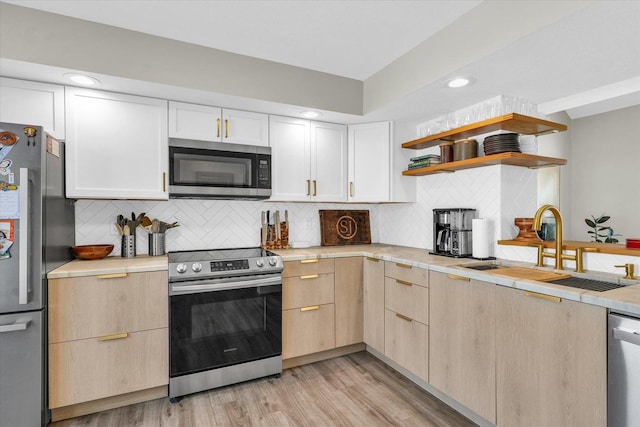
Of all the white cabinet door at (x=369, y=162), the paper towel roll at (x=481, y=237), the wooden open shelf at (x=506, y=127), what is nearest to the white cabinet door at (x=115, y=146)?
the white cabinet door at (x=369, y=162)

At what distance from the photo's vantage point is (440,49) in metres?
2.10

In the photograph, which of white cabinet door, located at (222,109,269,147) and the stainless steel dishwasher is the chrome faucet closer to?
the stainless steel dishwasher

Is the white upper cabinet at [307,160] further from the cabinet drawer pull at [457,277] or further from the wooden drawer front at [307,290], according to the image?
the cabinet drawer pull at [457,277]

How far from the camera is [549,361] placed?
1529mm

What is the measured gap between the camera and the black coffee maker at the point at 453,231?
2570 mm

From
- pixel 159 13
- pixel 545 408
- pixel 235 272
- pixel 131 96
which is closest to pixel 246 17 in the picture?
pixel 159 13

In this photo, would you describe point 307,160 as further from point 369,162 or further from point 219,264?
point 219,264

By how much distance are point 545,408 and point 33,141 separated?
9.71ft

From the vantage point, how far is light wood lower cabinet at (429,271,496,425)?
1825 mm

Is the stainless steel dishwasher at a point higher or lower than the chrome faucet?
lower

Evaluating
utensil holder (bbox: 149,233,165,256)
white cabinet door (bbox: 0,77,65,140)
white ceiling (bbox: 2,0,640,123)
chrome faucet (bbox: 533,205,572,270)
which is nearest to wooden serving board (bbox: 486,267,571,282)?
chrome faucet (bbox: 533,205,572,270)

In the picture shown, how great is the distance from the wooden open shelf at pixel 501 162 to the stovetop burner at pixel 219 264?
154cm

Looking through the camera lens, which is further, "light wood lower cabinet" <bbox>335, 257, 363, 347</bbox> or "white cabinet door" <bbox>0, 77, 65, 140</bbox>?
"light wood lower cabinet" <bbox>335, 257, 363, 347</bbox>

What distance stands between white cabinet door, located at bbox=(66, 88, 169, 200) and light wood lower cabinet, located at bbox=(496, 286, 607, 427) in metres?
2.41
